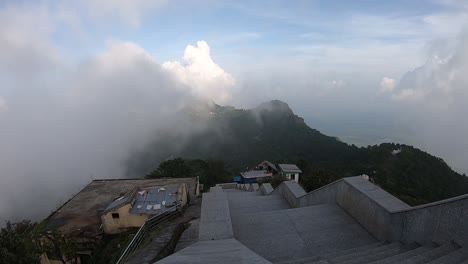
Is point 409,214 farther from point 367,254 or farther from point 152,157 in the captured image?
point 152,157

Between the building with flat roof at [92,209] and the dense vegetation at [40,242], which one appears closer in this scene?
the dense vegetation at [40,242]

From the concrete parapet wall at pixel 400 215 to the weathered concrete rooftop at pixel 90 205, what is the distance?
1410 centimetres

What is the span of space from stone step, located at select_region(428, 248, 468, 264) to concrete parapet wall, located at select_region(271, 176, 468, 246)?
0.75 feet

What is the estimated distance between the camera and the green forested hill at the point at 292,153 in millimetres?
43594

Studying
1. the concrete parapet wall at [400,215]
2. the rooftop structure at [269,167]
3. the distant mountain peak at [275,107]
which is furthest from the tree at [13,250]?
the distant mountain peak at [275,107]

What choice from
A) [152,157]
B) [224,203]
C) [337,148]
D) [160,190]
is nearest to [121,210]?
[160,190]

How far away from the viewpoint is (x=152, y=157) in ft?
315

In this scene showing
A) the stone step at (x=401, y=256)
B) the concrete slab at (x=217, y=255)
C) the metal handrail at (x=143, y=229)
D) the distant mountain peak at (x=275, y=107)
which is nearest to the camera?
the concrete slab at (x=217, y=255)

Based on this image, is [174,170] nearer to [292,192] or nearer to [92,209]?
[92,209]

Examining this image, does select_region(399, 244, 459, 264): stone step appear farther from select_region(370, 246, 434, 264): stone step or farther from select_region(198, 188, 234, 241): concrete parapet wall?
select_region(198, 188, 234, 241): concrete parapet wall

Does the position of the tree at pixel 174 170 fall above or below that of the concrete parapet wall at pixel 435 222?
below

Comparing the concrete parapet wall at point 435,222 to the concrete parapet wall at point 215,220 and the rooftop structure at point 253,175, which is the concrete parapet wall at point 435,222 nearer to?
the concrete parapet wall at point 215,220

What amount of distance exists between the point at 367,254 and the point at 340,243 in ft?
3.08

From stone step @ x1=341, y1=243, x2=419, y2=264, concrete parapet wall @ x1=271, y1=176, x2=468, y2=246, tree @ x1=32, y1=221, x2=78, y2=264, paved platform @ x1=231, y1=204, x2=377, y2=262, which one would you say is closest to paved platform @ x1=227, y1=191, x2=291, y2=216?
paved platform @ x1=231, y1=204, x2=377, y2=262
